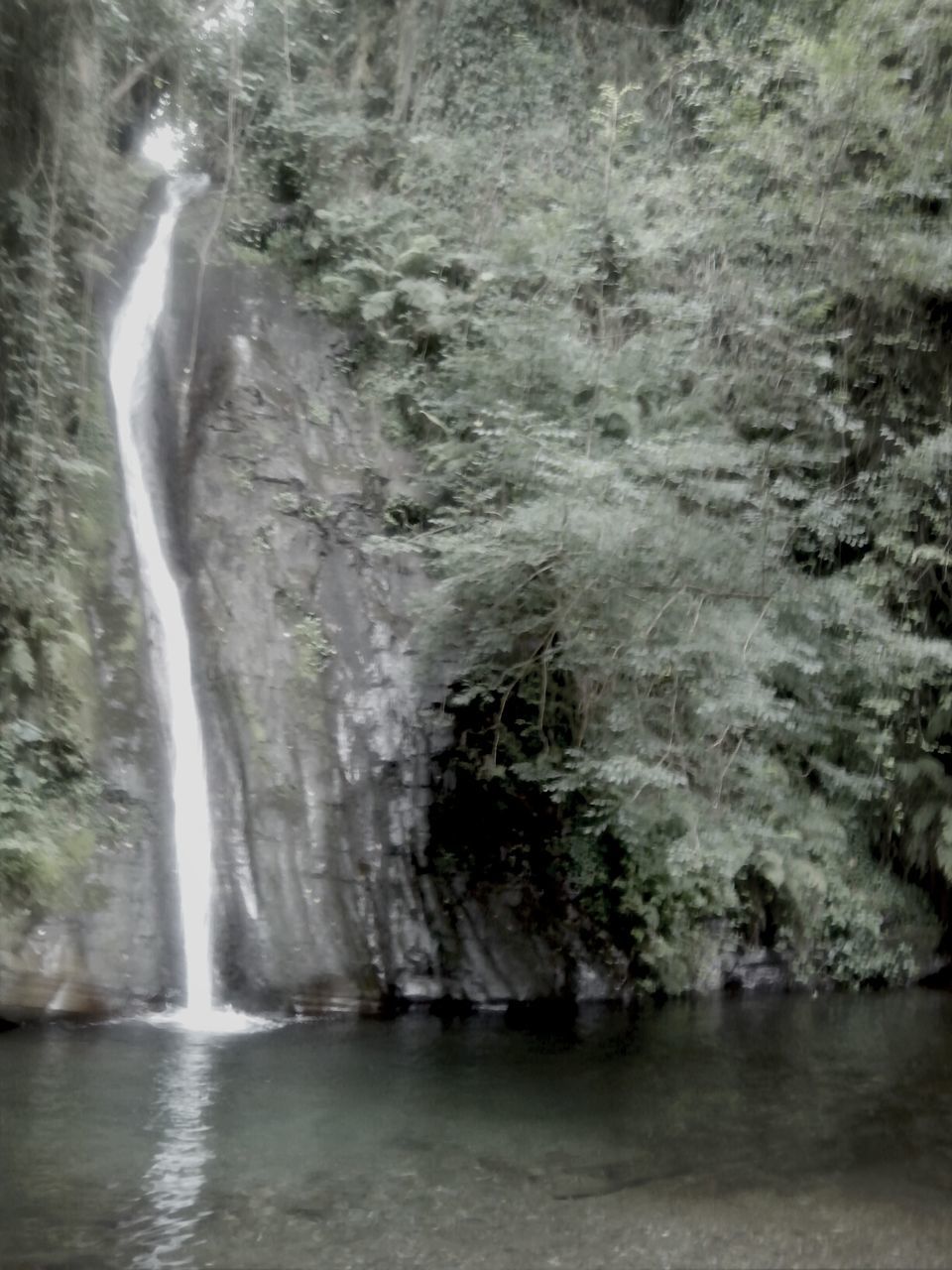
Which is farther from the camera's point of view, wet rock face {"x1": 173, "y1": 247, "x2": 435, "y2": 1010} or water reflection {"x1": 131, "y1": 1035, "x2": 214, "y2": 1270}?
wet rock face {"x1": 173, "y1": 247, "x2": 435, "y2": 1010}

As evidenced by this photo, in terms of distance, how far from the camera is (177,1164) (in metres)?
5.37

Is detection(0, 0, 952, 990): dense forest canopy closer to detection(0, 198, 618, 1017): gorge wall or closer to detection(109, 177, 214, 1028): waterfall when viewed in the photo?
detection(0, 198, 618, 1017): gorge wall

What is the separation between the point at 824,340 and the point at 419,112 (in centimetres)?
775

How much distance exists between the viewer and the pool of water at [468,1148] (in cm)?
450

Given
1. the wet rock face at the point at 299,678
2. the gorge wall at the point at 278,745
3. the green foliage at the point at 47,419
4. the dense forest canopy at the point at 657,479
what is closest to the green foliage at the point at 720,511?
the dense forest canopy at the point at 657,479

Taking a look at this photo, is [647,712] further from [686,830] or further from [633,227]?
[633,227]

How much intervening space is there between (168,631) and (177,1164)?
5858 millimetres

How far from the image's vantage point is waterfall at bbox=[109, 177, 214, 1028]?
8.79 metres

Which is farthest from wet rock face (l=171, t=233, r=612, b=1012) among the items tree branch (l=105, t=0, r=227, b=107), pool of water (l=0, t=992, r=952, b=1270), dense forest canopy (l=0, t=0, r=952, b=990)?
tree branch (l=105, t=0, r=227, b=107)

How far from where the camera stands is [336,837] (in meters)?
9.75

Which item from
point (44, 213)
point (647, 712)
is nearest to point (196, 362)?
point (44, 213)

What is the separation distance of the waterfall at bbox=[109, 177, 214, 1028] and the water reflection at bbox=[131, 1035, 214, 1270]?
125 cm

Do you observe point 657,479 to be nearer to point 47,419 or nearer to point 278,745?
point 278,745

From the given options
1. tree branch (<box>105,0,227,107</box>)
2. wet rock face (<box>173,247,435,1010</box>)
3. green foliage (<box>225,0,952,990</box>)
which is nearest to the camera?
green foliage (<box>225,0,952,990</box>)
